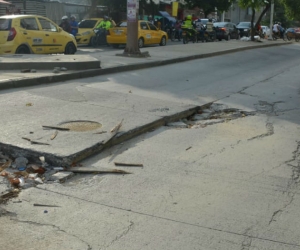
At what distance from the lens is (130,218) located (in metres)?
4.16

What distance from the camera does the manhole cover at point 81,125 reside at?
6672 millimetres

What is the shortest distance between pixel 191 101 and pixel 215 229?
18.5 feet

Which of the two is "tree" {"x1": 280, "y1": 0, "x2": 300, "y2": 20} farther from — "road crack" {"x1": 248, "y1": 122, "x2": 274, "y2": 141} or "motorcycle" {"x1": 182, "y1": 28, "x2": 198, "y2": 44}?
"motorcycle" {"x1": 182, "y1": 28, "x2": 198, "y2": 44}

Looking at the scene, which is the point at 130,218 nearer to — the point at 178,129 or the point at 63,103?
the point at 178,129

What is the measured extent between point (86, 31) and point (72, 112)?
1829 cm

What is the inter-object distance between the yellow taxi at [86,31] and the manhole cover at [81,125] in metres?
18.5

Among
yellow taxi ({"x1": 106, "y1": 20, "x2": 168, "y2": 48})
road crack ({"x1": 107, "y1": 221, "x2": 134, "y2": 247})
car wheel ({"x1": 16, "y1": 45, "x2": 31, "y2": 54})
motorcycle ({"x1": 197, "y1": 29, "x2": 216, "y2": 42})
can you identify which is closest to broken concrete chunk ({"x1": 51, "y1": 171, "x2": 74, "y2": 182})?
road crack ({"x1": 107, "y1": 221, "x2": 134, "y2": 247})

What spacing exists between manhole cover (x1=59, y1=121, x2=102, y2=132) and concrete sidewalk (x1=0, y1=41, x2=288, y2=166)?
6 centimetres

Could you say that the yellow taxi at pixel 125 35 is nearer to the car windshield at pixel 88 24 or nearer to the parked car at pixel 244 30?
the car windshield at pixel 88 24

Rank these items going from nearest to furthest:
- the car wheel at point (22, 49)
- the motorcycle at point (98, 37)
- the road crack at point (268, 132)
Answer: the road crack at point (268, 132)
the car wheel at point (22, 49)
the motorcycle at point (98, 37)

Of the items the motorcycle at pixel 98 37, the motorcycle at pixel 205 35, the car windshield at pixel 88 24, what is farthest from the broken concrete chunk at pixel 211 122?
the motorcycle at pixel 205 35

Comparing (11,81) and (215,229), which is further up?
(11,81)

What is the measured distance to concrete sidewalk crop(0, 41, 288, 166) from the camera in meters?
5.68

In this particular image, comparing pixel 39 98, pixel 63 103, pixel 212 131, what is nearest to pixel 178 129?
pixel 212 131
